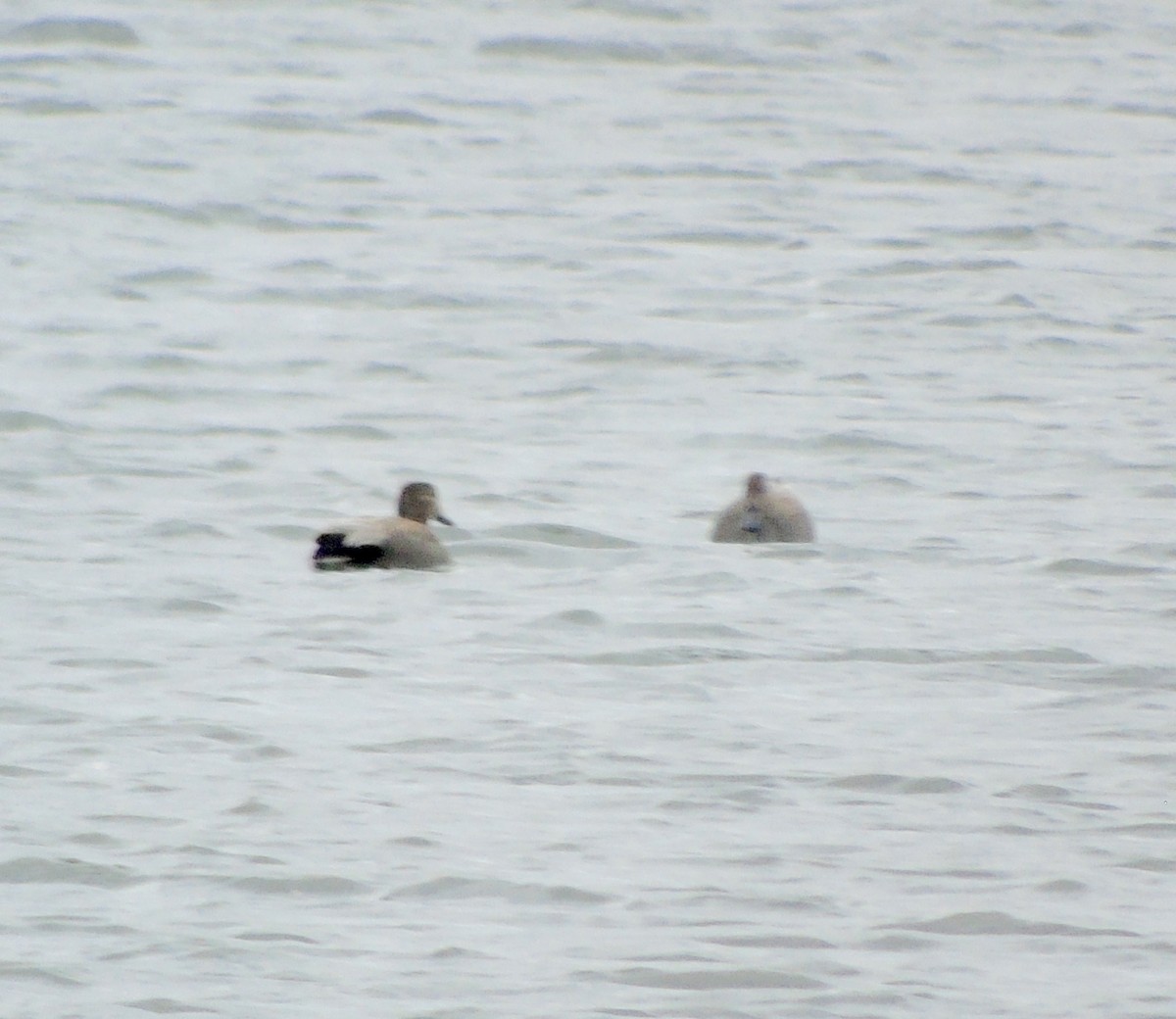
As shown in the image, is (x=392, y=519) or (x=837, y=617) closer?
(x=837, y=617)

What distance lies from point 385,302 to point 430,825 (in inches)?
402

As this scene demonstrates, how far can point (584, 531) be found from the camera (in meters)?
12.2

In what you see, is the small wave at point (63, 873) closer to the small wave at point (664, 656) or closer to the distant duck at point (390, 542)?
the small wave at point (664, 656)

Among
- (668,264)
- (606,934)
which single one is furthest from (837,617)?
(668,264)

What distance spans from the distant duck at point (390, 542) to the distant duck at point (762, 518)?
109cm

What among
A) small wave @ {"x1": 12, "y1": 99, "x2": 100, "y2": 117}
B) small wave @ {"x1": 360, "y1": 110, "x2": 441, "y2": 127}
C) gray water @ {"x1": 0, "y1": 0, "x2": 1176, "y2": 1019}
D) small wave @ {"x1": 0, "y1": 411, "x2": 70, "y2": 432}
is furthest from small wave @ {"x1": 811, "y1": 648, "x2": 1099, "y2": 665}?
small wave @ {"x1": 12, "y1": 99, "x2": 100, "y2": 117}

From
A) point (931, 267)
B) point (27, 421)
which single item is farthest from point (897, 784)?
point (931, 267)

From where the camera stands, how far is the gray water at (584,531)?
7289mm

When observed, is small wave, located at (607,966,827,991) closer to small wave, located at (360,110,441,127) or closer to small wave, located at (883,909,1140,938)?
small wave, located at (883,909,1140,938)

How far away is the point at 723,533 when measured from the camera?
11867 mm

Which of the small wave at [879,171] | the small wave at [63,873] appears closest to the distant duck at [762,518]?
the small wave at [63,873]

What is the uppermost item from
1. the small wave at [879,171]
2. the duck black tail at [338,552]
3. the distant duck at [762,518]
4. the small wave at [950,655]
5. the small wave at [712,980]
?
the small wave at [879,171]

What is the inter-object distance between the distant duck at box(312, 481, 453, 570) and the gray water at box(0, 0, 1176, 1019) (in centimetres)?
11

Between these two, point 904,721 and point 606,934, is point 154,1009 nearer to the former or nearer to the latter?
point 606,934
